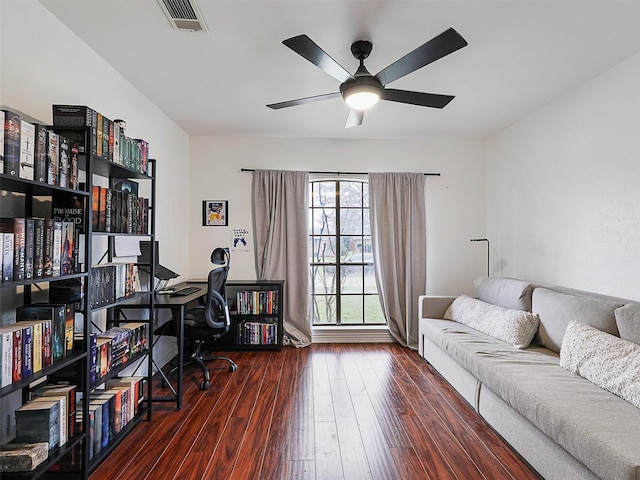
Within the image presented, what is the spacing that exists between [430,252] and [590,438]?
3.14 metres

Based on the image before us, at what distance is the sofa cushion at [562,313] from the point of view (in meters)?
2.30

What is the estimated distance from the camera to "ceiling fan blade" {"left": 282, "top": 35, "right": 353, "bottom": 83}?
1794 mm

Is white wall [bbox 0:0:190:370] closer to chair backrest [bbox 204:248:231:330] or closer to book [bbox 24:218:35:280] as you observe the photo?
book [bbox 24:218:35:280]

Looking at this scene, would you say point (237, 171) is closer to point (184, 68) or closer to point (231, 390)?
point (184, 68)

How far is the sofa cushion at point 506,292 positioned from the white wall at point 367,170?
2.63ft

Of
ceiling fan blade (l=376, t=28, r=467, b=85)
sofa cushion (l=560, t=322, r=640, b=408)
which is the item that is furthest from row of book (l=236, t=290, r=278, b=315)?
sofa cushion (l=560, t=322, r=640, b=408)

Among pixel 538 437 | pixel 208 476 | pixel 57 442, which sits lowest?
pixel 208 476

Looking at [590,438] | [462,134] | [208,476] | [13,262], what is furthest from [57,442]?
[462,134]

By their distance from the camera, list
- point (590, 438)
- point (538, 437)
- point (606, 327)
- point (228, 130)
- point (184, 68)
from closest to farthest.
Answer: point (590, 438) < point (538, 437) < point (606, 327) < point (184, 68) < point (228, 130)

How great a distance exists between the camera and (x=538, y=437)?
1.89 metres

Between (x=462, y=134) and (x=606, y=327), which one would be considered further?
(x=462, y=134)

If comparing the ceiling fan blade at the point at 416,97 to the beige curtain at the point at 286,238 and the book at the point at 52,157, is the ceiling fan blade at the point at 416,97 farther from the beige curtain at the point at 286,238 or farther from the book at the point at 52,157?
the beige curtain at the point at 286,238

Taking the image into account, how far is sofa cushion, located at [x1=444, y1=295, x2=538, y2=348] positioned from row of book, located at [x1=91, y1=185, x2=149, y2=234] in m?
2.88

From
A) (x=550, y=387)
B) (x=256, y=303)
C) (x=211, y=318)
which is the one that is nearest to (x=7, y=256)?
(x=211, y=318)
